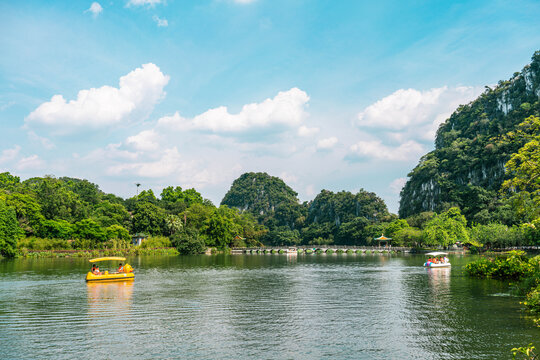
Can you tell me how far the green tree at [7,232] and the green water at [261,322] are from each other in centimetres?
3927

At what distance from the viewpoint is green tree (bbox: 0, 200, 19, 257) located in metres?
67.1

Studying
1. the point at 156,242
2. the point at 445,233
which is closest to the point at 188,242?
the point at 156,242

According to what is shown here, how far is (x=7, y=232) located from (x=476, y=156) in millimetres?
143308

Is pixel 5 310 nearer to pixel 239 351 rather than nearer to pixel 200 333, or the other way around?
pixel 200 333

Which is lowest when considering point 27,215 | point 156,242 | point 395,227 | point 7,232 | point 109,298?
point 109,298

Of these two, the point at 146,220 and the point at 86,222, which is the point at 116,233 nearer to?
the point at 86,222

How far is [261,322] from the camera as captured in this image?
2100 centimetres

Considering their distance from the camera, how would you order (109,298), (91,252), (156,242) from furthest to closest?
(156,242)
(91,252)
(109,298)

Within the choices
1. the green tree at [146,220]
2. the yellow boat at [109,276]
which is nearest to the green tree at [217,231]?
the green tree at [146,220]

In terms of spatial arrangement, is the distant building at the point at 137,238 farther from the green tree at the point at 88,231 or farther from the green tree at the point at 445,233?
the green tree at the point at 445,233

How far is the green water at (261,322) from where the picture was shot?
623 inches

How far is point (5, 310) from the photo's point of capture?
23.8 m

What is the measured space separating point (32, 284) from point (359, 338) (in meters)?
31.0

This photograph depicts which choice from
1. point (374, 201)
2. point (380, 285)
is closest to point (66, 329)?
point (380, 285)
